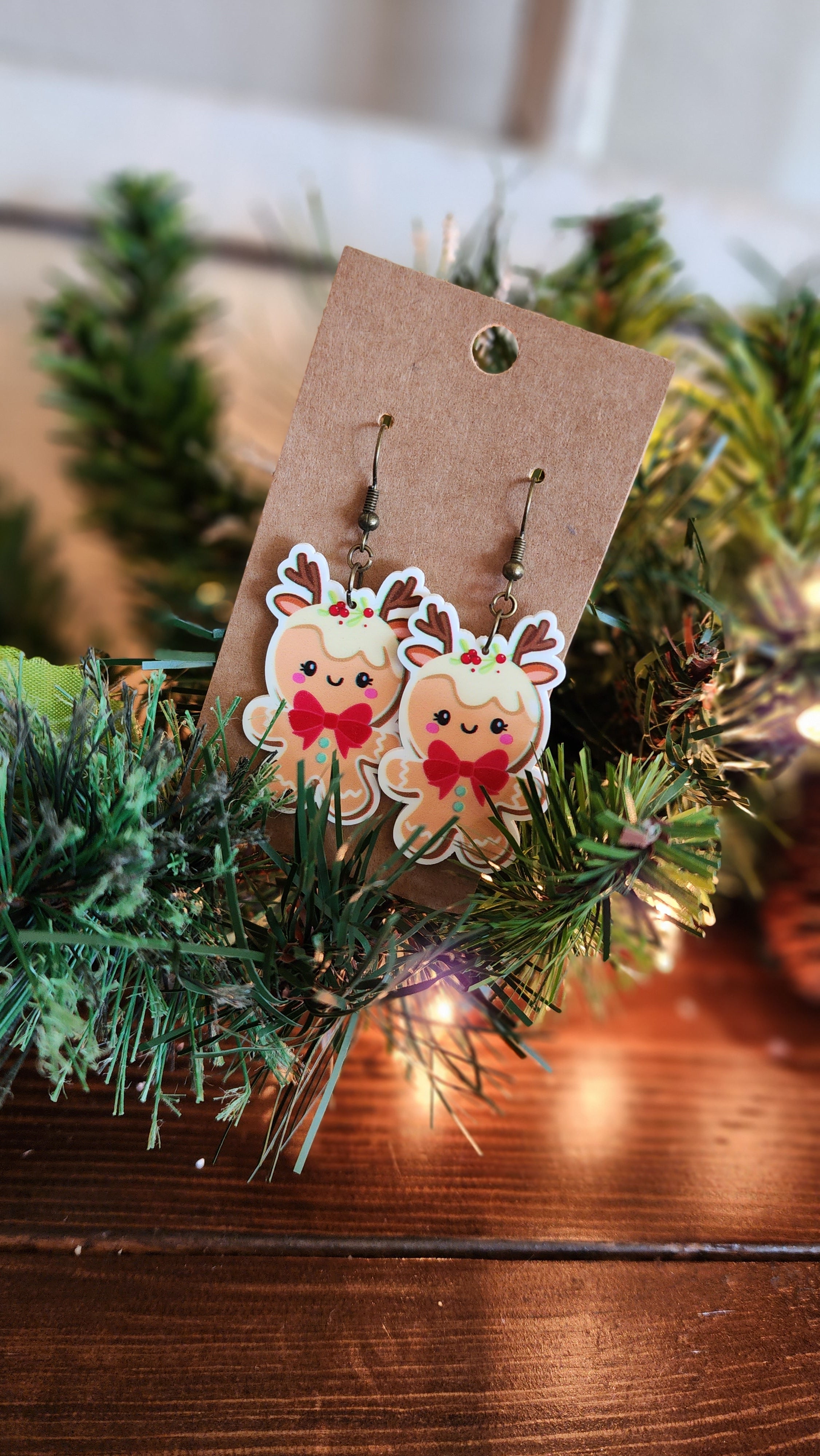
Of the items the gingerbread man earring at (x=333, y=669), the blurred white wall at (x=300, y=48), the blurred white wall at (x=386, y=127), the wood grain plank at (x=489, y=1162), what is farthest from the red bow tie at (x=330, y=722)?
the blurred white wall at (x=300, y=48)

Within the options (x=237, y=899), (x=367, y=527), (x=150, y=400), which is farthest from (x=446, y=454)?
(x=150, y=400)

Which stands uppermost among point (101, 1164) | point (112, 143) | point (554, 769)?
point (112, 143)

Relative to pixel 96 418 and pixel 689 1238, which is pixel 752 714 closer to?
pixel 689 1238

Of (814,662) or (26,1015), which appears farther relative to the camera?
(814,662)

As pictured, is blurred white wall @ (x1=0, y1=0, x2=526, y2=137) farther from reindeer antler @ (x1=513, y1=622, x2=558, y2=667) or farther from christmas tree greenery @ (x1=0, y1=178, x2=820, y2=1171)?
reindeer antler @ (x1=513, y1=622, x2=558, y2=667)

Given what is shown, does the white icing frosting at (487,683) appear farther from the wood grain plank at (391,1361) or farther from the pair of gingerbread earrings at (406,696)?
the wood grain plank at (391,1361)

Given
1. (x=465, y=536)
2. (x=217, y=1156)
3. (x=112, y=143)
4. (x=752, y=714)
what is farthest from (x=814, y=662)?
(x=112, y=143)

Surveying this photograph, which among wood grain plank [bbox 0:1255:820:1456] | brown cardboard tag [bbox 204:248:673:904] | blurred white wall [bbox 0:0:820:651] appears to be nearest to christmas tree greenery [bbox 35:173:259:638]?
blurred white wall [bbox 0:0:820:651]
